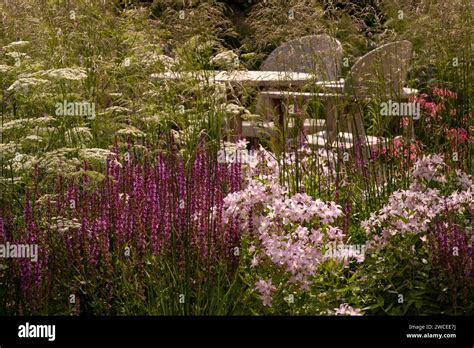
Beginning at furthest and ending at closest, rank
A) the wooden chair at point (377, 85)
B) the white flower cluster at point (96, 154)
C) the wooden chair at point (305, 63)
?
the wooden chair at point (305, 63) < the wooden chair at point (377, 85) < the white flower cluster at point (96, 154)

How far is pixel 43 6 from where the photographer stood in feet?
18.0

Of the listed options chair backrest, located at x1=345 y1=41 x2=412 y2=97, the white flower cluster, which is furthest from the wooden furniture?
the white flower cluster

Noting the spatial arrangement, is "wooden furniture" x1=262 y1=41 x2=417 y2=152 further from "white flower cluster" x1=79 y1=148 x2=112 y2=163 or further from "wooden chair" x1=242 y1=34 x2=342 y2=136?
"white flower cluster" x1=79 y1=148 x2=112 y2=163

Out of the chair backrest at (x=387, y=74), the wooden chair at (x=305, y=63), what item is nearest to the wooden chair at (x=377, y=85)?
the chair backrest at (x=387, y=74)

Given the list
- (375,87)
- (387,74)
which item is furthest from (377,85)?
(387,74)

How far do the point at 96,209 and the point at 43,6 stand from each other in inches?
93.4

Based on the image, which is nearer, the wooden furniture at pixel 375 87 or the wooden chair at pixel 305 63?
the wooden furniture at pixel 375 87

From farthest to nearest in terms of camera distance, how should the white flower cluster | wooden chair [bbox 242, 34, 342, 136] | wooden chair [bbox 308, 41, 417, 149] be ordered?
1. wooden chair [bbox 242, 34, 342, 136]
2. wooden chair [bbox 308, 41, 417, 149]
3. the white flower cluster

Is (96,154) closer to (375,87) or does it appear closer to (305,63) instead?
(375,87)

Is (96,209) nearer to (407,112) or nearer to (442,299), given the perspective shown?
(442,299)

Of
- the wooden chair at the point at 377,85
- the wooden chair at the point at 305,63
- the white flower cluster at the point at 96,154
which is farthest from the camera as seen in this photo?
the wooden chair at the point at 305,63

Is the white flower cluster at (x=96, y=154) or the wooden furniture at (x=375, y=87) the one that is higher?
the wooden furniture at (x=375, y=87)

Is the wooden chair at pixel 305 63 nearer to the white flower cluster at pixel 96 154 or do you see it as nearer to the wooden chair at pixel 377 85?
the wooden chair at pixel 377 85

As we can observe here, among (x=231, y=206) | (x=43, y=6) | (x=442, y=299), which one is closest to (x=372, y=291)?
(x=442, y=299)
